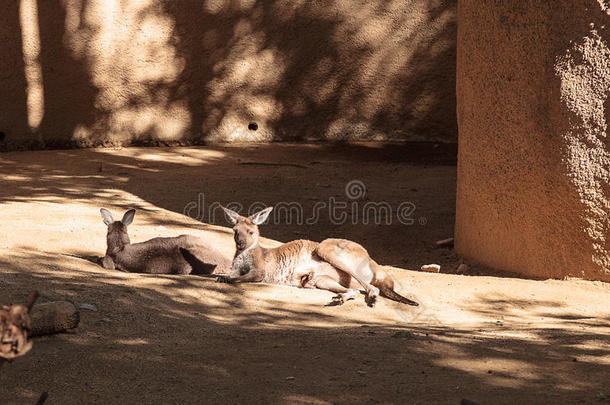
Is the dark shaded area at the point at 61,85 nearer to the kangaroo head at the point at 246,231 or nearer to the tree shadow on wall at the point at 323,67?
the tree shadow on wall at the point at 323,67

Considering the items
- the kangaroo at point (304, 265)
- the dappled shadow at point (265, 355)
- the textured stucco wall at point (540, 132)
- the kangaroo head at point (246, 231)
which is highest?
the textured stucco wall at point (540, 132)

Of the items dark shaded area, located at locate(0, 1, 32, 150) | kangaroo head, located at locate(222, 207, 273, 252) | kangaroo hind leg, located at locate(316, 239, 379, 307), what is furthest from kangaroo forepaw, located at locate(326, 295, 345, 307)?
dark shaded area, located at locate(0, 1, 32, 150)

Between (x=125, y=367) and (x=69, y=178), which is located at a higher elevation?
(x=69, y=178)

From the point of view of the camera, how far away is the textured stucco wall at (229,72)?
38.9ft

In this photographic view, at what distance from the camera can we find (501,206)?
6.89 meters

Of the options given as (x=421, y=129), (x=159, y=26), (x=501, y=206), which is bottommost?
(x=501, y=206)

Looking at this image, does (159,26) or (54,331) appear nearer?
(54,331)

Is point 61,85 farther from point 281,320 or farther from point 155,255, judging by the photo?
point 281,320

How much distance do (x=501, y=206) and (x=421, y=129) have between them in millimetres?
5646

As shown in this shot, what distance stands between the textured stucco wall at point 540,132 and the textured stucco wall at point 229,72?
16.6 feet

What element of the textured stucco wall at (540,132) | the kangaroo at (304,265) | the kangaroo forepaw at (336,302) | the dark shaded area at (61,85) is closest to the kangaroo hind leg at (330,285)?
the kangaroo at (304,265)

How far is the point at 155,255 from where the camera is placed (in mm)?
6160

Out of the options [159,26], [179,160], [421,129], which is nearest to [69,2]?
[159,26]

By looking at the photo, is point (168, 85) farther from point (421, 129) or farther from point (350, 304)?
point (350, 304)
